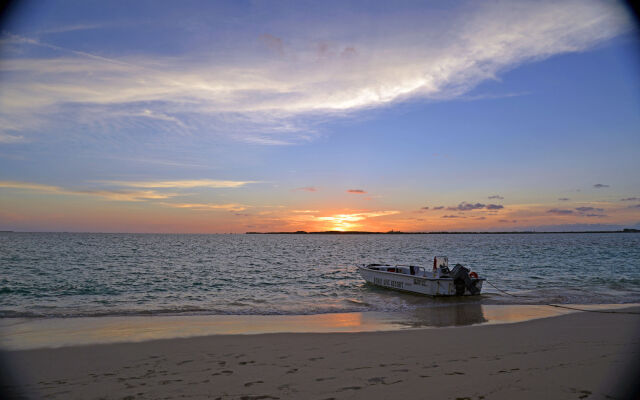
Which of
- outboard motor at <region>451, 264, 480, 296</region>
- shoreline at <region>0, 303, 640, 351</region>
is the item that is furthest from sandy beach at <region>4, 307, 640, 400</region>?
outboard motor at <region>451, 264, 480, 296</region>

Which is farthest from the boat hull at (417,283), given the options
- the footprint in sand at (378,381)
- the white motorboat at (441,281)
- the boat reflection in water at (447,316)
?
the footprint in sand at (378,381)

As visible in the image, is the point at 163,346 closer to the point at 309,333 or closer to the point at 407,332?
the point at 309,333

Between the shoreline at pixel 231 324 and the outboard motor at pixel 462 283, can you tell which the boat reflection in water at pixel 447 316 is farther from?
the outboard motor at pixel 462 283

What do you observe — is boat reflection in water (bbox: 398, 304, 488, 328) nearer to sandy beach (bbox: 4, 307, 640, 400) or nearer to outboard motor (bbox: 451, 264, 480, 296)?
outboard motor (bbox: 451, 264, 480, 296)

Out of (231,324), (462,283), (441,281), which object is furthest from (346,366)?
(462,283)

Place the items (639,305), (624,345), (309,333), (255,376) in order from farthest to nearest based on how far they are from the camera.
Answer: (639,305) < (309,333) < (624,345) < (255,376)

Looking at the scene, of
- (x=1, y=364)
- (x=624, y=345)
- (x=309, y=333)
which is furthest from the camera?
(x=309, y=333)

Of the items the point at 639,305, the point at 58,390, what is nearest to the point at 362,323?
the point at 58,390

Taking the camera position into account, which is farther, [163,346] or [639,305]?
[639,305]

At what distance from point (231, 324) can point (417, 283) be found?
11.6 meters

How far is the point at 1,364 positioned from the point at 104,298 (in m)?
11.4

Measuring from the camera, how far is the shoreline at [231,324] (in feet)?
36.1

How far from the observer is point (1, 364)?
334 inches

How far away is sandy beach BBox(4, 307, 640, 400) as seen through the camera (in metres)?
6.47
